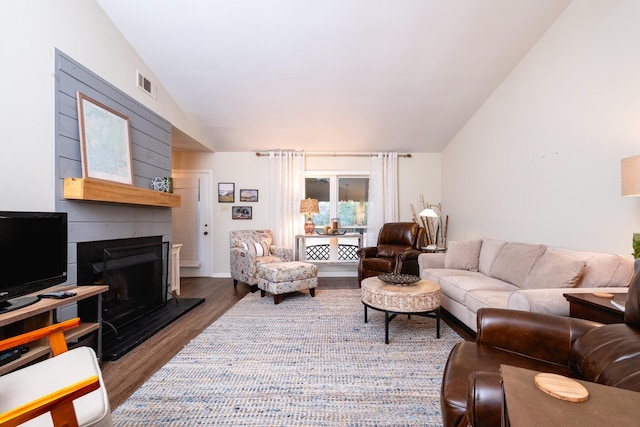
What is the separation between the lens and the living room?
1.89 meters

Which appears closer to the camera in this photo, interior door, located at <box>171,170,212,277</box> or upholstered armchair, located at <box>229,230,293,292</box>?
upholstered armchair, located at <box>229,230,293,292</box>

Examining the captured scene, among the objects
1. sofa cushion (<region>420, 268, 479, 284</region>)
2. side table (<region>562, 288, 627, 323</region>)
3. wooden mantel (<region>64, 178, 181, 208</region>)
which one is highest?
wooden mantel (<region>64, 178, 181, 208</region>)

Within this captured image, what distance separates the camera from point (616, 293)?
1.78 meters

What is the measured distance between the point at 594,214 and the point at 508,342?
5.73 ft

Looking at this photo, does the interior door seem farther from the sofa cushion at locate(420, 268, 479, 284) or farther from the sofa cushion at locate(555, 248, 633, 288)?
the sofa cushion at locate(555, 248, 633, 288)

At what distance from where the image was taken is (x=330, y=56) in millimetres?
3123

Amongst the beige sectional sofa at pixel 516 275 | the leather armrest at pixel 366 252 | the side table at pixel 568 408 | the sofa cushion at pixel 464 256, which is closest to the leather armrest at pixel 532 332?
the beige sectional sofa at pixel 516 275

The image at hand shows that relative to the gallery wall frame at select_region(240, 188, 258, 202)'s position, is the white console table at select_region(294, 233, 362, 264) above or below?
below

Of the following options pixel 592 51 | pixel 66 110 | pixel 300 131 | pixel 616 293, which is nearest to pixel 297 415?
pixel 616 293

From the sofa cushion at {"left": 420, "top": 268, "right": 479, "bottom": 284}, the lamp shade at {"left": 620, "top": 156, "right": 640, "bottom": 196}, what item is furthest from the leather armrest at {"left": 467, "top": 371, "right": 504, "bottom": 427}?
the sofa cushion at {"left": 420, "top": 268, "right": 479, "bottom": 284}

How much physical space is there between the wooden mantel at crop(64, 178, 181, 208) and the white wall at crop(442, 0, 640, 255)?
13.2ft

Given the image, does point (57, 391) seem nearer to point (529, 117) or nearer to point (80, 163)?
point (80, 163)

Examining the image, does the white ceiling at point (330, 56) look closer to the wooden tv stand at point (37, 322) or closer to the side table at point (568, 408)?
the wooden tv stand at point (37, 322)

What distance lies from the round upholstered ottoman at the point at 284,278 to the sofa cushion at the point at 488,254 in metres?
2.03
